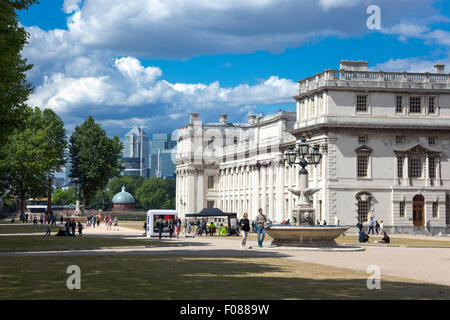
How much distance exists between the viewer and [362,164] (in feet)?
252

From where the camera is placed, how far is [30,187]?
329ft

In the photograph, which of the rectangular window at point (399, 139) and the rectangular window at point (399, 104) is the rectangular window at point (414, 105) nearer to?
the rectangular window at point (399, 104)

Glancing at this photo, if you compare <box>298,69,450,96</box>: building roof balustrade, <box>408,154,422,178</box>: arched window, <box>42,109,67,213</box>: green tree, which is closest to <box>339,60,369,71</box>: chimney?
<box>298,69,450,96</box>: building roof balustrade

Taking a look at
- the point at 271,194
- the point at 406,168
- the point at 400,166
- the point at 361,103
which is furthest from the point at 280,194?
the point at 361,103

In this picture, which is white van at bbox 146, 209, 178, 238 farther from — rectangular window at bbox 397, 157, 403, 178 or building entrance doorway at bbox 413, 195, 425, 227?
building entrance doorway at bbox 413, 195, 425, 227

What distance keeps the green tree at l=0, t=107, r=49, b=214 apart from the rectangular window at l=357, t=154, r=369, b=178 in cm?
4202

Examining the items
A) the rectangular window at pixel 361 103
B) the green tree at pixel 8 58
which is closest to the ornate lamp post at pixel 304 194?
the green tree at pixel 8 58

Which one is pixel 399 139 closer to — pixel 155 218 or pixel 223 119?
pixel 155 218

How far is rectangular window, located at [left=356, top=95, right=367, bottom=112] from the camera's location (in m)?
76.6

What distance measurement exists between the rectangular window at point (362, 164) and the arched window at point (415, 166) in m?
5.19

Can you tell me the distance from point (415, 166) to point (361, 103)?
31.9ft

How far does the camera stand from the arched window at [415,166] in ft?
253
